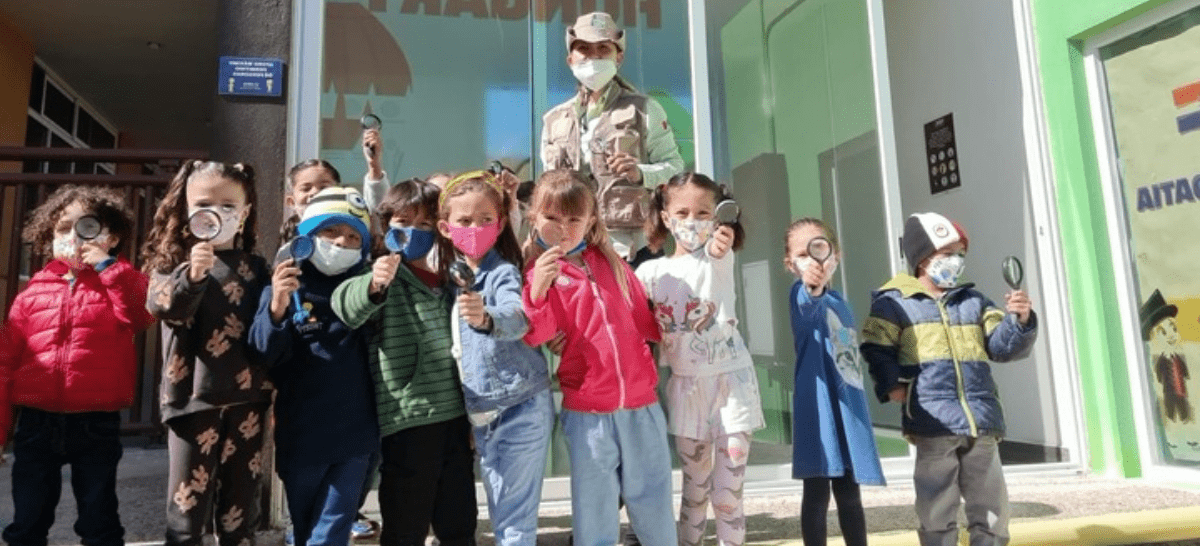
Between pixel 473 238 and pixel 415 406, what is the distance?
0.54 metres

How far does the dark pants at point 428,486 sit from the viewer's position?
2271mm

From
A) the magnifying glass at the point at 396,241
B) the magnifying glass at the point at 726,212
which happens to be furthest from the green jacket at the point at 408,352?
the magnifying glass at the point at 726,212

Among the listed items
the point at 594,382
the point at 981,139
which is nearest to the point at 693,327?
the point at 594,382

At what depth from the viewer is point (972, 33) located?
557cm

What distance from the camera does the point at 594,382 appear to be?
7.43 feet

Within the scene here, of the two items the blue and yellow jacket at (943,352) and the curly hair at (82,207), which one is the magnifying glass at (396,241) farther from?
the blue and yellow jacket at (943,352)

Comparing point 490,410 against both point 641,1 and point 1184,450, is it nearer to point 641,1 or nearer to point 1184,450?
point 641,1

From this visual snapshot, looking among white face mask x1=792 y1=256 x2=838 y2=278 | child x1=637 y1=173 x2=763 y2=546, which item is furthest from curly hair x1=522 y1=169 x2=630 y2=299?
white face mask x1=792 y1=256 x2=838 y2=278

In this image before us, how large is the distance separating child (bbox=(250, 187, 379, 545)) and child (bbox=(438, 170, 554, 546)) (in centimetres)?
33

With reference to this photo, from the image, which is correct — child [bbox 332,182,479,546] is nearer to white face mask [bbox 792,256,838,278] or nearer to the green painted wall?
white face mask [bbox 792,256,838,278]

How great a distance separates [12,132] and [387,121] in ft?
17.6

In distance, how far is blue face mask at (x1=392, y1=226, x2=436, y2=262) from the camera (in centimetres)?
243

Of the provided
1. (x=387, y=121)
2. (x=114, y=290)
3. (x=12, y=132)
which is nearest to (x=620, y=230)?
(x=387, y=121)

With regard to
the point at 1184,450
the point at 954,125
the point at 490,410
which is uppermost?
the point at 954,125
